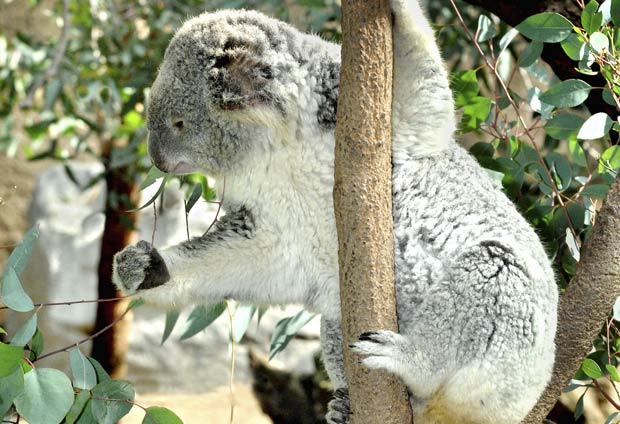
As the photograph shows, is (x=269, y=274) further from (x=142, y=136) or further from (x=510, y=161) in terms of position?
(x=142, y=136)

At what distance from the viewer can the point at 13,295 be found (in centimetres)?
178

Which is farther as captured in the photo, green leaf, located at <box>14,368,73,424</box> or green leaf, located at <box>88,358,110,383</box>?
green leaf, located at <box>88,358,110,383</box>

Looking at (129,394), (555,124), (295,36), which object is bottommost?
(129,394)

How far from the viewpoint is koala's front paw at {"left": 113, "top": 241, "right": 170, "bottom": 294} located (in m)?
2.29

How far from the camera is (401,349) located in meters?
1.96

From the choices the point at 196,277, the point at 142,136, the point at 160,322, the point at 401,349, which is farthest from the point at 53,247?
the point at 401,349

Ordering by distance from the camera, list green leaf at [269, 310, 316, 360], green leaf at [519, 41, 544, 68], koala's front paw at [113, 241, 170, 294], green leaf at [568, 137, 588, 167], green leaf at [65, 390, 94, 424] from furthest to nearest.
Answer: green leaf at [269, 310, 316, 360], green leaf at [568, 137, 588, 167], green leaf at [519, 41, 544, 68], koala's front paw at [113, 241, 170, 294], green leaf at [65, 390, 94, 424]

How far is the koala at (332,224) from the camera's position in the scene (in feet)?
6.72

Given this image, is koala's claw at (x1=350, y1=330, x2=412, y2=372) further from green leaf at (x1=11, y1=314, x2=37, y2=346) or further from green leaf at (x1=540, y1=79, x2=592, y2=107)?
green leaf at (x1=540, y1=79, x2=592, y2=107)

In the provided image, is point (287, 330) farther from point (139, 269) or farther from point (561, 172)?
point (561, 172)

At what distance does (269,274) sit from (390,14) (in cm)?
84

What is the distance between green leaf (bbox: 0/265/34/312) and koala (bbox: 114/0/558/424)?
0.50 metres

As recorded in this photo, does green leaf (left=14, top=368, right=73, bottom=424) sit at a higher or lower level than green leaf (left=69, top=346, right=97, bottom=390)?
higher

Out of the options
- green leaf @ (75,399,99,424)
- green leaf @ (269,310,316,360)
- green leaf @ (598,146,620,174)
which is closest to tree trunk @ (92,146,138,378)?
green leaf @ (269,310,316,360)
